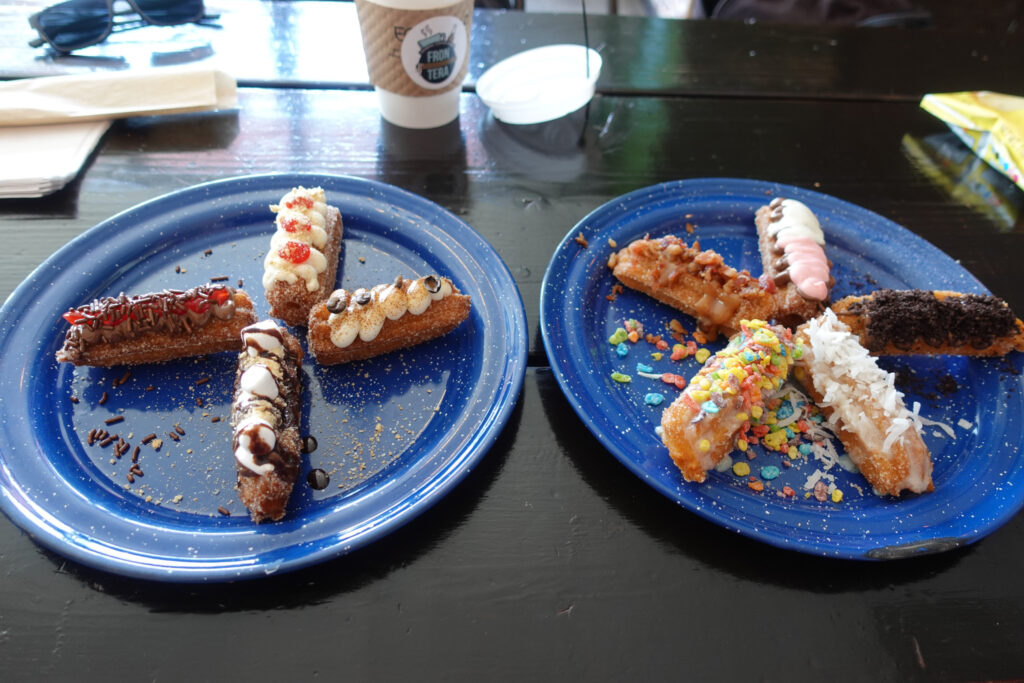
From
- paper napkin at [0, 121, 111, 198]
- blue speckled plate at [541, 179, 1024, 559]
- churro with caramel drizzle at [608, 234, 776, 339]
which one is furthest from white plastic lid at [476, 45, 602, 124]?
paper napkin at [0, 121, 111, 198]

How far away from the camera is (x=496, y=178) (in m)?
2.05

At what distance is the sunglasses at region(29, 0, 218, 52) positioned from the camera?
2.20m

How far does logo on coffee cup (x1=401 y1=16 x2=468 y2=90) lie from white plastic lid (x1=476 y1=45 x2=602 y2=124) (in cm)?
19

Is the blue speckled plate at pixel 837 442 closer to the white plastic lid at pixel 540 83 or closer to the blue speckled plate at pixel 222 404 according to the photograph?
the blue speckled plate at pixel 222 404

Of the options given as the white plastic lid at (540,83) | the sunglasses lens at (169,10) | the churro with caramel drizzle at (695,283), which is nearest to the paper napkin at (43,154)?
the sunglasses lens at (169,10)

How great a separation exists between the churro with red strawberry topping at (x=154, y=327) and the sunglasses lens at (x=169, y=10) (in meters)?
1.45

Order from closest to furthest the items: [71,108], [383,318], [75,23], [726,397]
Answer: [726,397] → [383,318] → [71,108] → [75,23]

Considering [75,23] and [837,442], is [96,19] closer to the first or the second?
[75,23]

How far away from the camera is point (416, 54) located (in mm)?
1916

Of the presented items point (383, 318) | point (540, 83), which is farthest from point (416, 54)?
point (383, 318)

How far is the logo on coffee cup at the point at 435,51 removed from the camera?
1.86 metres

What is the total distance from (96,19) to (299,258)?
1500 millimetres

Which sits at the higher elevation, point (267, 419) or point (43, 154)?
point (43, 154)

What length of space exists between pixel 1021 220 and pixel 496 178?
1701 millimetres
